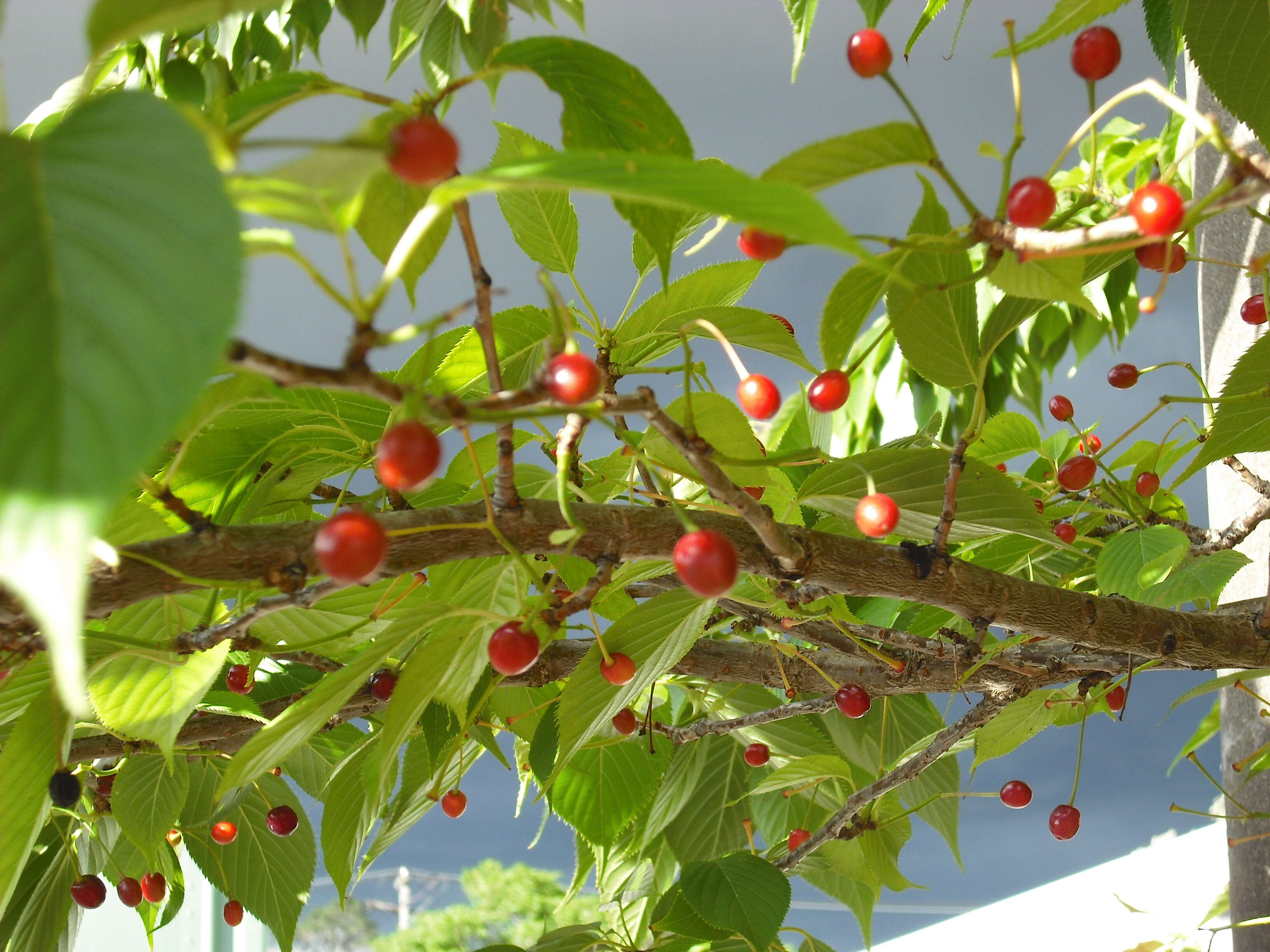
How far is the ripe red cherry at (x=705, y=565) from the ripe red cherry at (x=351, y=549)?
64 mm

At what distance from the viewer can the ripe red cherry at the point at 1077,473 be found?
503 millimetres

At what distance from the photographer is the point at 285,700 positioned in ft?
1.69

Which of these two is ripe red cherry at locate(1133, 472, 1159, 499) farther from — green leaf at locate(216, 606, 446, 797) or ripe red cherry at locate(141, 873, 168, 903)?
ripe red cherry at locate(141, 873, 168, 903)

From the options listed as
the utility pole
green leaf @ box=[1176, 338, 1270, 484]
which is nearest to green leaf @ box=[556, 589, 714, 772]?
green leaf @ box=[1176, 338, 1270, 484]

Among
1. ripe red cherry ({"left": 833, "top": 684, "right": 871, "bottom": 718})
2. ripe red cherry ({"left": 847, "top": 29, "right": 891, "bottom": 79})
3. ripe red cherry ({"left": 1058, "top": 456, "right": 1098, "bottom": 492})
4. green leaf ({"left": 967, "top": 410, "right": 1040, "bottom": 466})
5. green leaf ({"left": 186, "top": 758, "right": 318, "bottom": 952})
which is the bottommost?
green leaf ({"left": 186, "top": 758, "right": 318, "bottom": 952})

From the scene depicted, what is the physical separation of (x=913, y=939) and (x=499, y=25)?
206 centimetres

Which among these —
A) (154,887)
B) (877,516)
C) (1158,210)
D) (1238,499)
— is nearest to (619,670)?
(877,516)

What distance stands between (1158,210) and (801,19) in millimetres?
175

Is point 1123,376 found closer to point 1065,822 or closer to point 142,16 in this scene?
point 1065,822

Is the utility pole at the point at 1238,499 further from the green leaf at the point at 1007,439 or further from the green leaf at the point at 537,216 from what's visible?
the green leaf at the point at 537,216

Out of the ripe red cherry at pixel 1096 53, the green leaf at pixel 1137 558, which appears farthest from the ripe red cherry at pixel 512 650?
the green leaf at pixel 1137 558

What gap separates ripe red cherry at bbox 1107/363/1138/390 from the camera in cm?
59

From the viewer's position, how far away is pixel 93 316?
12cm

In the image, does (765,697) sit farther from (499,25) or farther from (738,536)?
(499,25)
